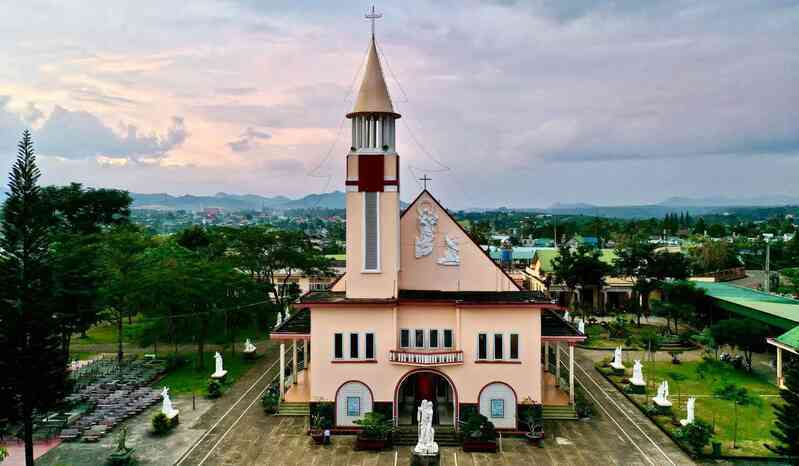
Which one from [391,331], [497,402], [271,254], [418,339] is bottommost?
[497,402]

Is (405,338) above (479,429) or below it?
above

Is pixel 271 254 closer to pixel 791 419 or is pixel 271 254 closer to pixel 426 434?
pixel 426 434

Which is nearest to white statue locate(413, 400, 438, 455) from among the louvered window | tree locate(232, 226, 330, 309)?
the louvered window

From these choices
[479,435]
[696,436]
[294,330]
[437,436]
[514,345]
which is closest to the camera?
[696,436]

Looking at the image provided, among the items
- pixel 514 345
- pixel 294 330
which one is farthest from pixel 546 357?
pixel 294 330

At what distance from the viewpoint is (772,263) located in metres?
70.9

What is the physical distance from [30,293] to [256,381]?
44.0ft

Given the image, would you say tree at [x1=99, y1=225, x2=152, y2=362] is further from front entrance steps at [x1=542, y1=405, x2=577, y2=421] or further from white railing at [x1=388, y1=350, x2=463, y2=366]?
front entrance steps at [x1=542, y1=405, x2=577, y2=421]

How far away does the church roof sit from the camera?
23656mm

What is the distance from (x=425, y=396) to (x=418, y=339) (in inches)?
Result: 126

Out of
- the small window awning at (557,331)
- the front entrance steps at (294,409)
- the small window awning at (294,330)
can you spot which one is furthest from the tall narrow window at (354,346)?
the small window awning at (557,331)

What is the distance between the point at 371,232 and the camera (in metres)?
24.1

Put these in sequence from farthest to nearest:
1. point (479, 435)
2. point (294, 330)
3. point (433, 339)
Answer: point (294, 330) < point (433, 339) < point (479, 435)

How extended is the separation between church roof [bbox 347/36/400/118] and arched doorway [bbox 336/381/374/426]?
1081cm
